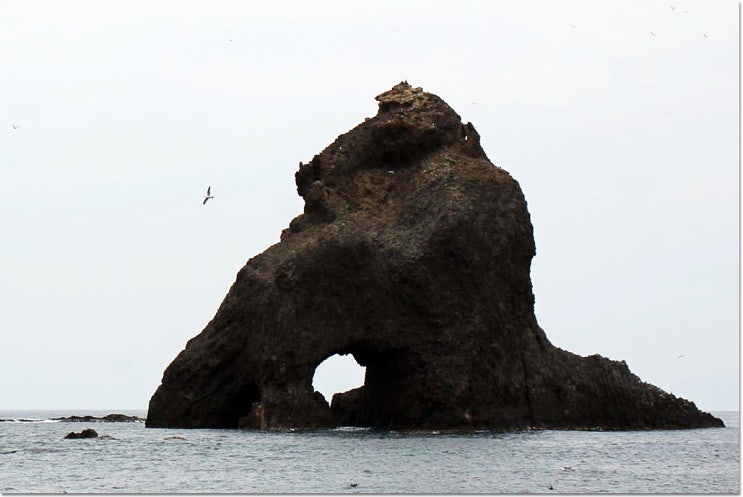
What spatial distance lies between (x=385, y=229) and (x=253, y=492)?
29.2 m

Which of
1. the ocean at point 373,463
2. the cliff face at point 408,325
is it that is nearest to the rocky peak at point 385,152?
the cliff face at point 408,325

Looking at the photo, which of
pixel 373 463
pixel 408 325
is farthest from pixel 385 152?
pixel 373 463

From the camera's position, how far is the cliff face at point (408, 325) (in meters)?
69.8

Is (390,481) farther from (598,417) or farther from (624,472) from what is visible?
(598,417)

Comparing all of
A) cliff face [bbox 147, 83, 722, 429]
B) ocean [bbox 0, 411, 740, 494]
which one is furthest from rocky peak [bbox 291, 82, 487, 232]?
ocean [bbox 0, 411, 740, 494]

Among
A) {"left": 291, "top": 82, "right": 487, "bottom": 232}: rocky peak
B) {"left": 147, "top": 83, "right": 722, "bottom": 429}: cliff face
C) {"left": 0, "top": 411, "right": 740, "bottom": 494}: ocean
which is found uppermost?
{"left": 291, "top": 82, "right": 487, "bottom": 232}: rocky peak

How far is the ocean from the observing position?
46500mm

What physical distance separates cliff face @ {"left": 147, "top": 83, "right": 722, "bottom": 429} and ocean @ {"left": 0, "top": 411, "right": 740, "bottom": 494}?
228 cm

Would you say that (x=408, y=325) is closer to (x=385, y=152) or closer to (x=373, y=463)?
(x=385, y=152)

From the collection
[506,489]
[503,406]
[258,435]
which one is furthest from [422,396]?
[506,489]

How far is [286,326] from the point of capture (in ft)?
229

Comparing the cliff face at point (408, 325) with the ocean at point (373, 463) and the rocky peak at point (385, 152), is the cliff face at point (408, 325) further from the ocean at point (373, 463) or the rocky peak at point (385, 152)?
the ocean at point (373, 463)

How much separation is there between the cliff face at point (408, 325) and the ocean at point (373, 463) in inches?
89.7

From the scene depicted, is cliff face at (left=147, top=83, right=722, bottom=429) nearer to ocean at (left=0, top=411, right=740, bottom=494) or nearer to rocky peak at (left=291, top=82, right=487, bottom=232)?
rocky peak at (left=291, top=82, right=487, bottom=232)
